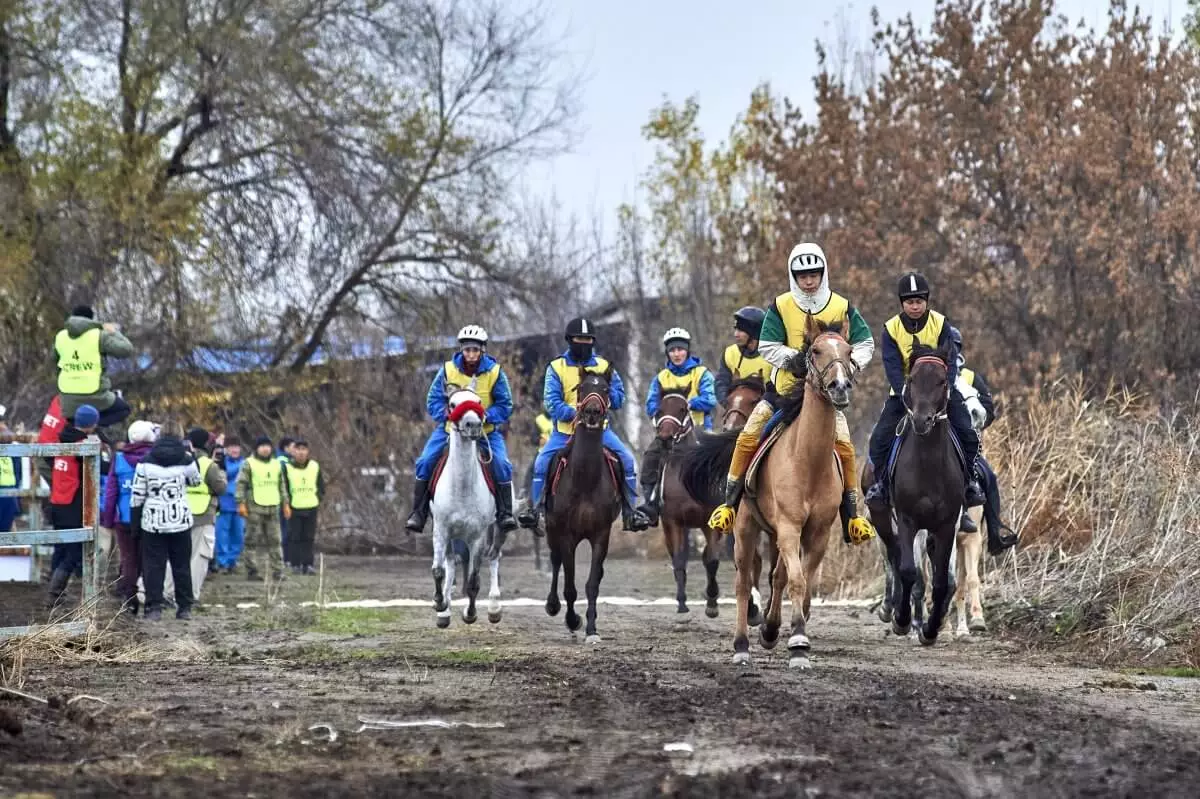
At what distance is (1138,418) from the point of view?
19422 mm

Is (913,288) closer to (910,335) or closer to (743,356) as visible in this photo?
(910,335)

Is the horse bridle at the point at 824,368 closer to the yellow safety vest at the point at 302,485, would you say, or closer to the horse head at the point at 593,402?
the horse head at the point at 593,402

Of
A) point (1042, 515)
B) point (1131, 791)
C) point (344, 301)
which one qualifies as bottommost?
point (1131, 791)

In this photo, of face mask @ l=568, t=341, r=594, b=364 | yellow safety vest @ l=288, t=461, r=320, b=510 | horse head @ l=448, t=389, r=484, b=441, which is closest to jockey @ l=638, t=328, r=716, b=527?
face mask @ l=568, t=341, r=594, b=364

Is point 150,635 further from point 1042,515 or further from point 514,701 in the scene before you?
point 1042,515

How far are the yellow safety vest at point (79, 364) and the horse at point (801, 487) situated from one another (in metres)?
9.28

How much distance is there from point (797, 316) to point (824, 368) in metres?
0.96

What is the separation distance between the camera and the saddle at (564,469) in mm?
15797

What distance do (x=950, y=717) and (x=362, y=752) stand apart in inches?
131

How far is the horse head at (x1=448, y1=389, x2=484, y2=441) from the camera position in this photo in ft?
50.3

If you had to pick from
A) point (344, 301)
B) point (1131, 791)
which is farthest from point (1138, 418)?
point (344, 301)

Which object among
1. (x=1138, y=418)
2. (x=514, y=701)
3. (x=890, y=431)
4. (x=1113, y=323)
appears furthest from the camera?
(x=1113, y=323)

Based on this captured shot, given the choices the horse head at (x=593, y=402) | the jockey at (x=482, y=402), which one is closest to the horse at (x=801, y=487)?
the horse head at (x=593, y=402)

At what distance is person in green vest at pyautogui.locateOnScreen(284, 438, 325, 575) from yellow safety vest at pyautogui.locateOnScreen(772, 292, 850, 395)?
16153 millimetres
